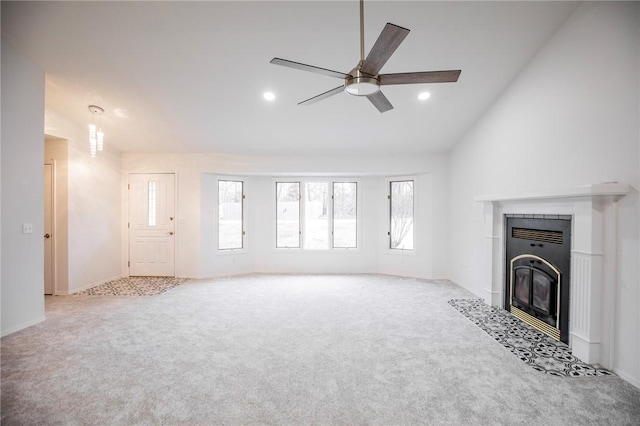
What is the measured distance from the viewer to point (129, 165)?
6102 mm

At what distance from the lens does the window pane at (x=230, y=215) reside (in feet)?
21.0

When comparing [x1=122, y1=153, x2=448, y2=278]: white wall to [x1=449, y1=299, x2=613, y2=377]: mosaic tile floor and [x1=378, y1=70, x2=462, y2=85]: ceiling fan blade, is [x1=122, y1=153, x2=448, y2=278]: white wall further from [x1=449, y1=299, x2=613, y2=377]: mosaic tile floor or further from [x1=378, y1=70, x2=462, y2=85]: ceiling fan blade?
[x1=378, y1=70, x2=462, y2=85]: ceiling fan blade

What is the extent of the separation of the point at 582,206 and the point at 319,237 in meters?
4.72

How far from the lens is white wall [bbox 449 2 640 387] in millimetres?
2428

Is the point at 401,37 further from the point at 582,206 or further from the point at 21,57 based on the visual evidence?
the point at 21,57

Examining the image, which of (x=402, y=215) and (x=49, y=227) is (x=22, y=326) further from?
(x=402, y=215)

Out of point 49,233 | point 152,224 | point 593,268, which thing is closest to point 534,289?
point 593,268

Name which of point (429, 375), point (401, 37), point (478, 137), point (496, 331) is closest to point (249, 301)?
point (429, 375)

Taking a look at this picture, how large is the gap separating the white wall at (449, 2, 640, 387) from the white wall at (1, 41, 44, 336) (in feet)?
19.2

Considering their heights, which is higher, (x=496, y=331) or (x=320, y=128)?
(x=320, y=128)

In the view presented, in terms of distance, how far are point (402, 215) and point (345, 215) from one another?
1220mm

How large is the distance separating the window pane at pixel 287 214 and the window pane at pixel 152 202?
248cm

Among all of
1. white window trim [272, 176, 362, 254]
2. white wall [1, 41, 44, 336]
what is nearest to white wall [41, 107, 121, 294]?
white wall [1, 41, 44, 336]

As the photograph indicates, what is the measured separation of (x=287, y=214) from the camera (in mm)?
6746
